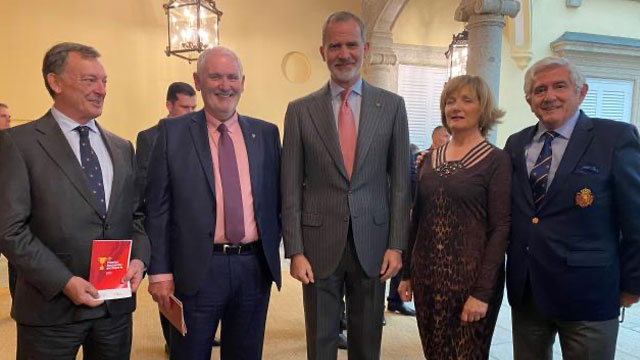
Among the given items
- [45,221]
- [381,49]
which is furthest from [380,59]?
[45,221]

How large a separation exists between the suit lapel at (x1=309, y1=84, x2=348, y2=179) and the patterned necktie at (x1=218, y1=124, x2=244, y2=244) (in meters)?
0.37

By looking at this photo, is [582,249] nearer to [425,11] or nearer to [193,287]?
[193,287]

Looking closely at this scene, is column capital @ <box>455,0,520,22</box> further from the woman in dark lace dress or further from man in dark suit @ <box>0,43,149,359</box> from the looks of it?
man in dark suit @ <box>0,43,149,359</box>

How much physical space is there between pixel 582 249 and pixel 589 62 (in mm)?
7579

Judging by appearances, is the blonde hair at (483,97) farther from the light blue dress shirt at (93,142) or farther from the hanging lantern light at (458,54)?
the hanging lantern light at (458,54)

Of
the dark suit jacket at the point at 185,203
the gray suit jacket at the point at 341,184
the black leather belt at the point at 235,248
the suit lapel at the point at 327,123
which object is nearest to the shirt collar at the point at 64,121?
the dark suit jacket at the point at 185,203

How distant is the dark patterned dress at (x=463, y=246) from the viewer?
1.77 meters

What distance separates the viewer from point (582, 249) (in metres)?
1.66

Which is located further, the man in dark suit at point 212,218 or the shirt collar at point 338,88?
the shirt collar at point 338,88

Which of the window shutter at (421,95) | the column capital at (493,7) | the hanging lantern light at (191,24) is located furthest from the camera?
the window shutter at (421,95)

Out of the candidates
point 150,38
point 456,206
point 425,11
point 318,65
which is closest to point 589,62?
point 425,11

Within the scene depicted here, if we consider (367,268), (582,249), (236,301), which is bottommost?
(236,301)

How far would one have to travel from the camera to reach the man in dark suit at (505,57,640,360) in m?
1.65

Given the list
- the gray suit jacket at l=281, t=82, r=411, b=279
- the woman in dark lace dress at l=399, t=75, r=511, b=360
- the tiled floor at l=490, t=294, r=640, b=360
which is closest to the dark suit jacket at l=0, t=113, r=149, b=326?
the gray suit jacket at l=281, t=82, r=411, b=279
